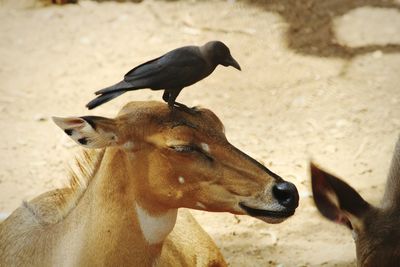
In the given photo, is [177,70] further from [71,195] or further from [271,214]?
[71,195]

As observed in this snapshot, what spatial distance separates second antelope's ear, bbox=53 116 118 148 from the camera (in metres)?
3.58

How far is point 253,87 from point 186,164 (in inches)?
185

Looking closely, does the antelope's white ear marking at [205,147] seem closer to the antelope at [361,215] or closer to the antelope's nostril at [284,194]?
the antelope's nostril at [284,194]

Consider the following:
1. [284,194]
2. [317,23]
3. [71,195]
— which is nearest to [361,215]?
[284,194]

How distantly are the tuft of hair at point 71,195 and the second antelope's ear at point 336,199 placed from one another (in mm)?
1323

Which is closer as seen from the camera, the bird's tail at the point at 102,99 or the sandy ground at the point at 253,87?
the bird's tail at the point at 102,99

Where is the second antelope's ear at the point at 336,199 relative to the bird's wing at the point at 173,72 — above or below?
below

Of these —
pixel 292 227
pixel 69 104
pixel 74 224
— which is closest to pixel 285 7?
pixel 69 104

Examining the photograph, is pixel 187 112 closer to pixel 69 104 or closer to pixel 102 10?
pixel 69 104

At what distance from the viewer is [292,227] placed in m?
6.21

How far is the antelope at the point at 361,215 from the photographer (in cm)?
422

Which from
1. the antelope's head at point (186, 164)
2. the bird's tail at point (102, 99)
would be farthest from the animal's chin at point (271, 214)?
the bird's tail at point (102, 99)

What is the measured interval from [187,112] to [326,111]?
4.30m

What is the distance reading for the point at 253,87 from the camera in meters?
8.27
